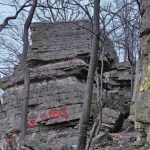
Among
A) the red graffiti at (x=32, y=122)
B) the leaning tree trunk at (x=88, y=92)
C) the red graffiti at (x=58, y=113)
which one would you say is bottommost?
the red graffiti at (x=32, y=122)

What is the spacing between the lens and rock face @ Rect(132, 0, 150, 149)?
5773 mm

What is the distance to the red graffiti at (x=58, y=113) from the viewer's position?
61.3ft

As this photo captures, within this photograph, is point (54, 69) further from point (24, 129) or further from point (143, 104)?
point (143, 104)

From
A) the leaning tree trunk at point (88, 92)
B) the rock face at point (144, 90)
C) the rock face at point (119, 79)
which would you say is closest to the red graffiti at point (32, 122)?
the rock face at point (119, 79)

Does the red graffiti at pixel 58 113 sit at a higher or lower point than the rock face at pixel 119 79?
Result: lower

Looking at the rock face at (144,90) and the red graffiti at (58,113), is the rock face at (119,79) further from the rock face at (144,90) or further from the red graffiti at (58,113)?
A: the rock face at (144,90)

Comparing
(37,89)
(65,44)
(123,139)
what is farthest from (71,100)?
(123,139)

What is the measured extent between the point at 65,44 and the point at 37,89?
2.96 metres

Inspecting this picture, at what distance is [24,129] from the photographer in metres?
15.5

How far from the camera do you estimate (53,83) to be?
19719 millimetres

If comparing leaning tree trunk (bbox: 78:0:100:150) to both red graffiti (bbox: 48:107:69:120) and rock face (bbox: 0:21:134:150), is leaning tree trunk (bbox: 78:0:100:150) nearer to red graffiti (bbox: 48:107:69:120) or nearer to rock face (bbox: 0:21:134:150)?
rock face (bbox: 0:21:134:150)

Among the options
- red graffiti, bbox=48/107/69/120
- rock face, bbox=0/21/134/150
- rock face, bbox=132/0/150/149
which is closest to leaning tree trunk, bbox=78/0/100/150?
rock face, bbox=132/0/150/149

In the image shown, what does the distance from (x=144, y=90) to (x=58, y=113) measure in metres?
13.3

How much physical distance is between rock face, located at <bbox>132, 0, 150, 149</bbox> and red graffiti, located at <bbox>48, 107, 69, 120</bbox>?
12337 mm
